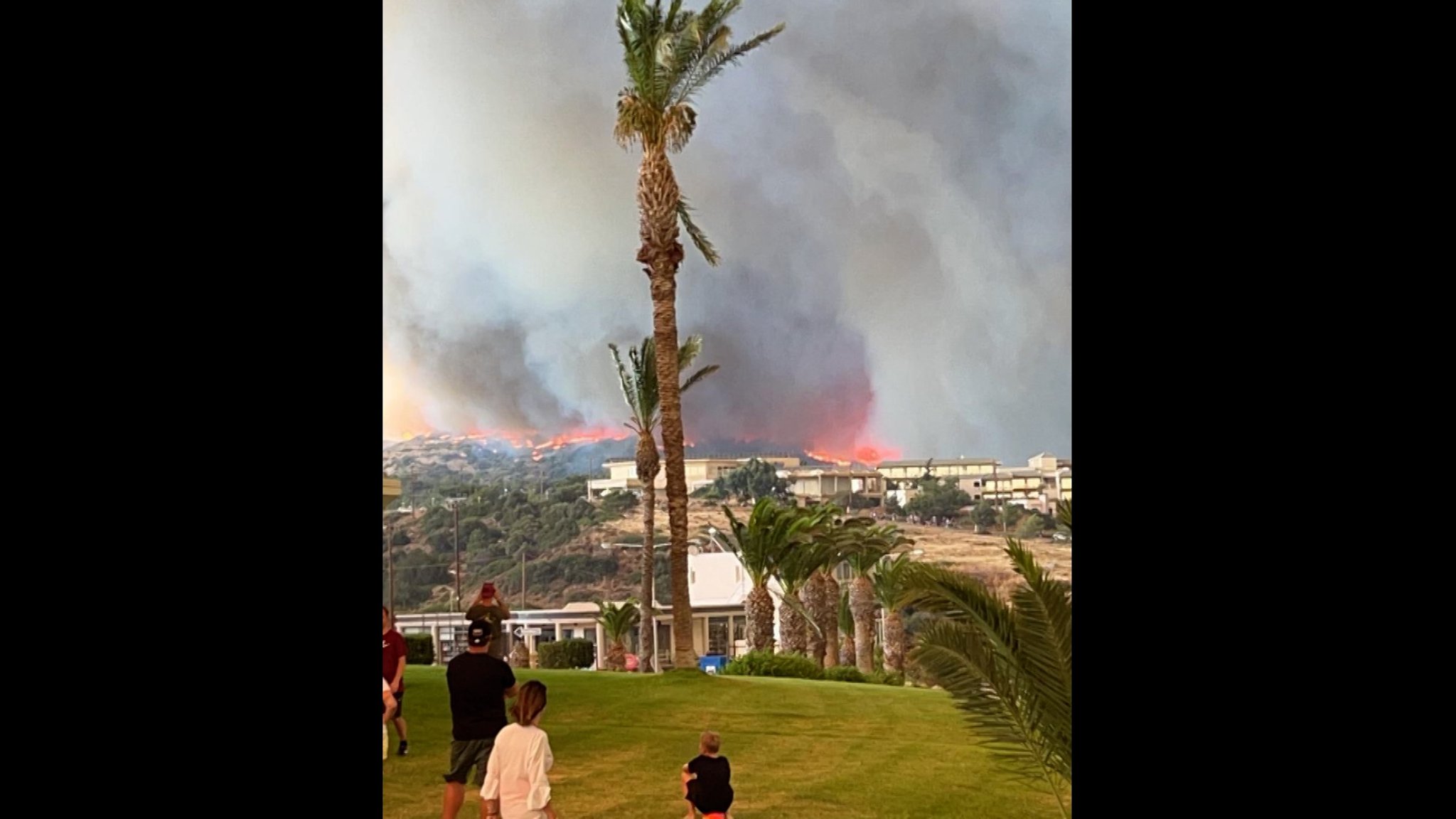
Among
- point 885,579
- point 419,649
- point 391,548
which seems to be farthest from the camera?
point 391,548

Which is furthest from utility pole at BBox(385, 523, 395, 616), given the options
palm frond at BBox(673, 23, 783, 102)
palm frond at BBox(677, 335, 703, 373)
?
palm frond at BBox(673, 23, 783, 102)

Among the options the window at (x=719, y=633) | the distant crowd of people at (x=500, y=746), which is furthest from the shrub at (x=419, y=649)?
the distant crowd of people at (x=500, y=746)

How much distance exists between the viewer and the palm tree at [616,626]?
938 inches

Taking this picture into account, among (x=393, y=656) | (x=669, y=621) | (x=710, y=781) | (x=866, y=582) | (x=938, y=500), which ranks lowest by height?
(x=669, y=621)

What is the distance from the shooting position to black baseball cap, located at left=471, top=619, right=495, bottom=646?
293 inches

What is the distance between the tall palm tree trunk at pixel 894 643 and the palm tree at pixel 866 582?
25 centimetres

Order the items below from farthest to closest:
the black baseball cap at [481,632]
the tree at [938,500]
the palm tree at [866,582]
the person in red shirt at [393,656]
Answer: the tree at [938,500], the palm tree at [866,582], the person in red shirt at [393,656], the black baseball cap at [481,632]

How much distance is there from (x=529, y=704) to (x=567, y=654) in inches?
599

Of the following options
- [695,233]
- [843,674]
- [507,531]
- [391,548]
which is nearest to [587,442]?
[507,531]

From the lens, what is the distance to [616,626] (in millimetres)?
24078

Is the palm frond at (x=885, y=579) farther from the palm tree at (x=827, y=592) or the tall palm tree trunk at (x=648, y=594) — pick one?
the tall palm tree trunk at (x=648, y=594)

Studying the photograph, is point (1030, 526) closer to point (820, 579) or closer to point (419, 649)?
point (820, 579)
